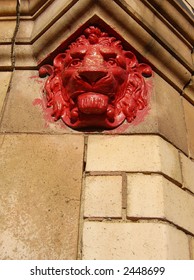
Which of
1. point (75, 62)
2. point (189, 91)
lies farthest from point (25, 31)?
point (189, 91)

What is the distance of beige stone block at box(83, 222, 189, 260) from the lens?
113 centimetres

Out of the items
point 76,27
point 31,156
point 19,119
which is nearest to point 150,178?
point 31,156

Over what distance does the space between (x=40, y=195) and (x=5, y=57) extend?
721 millimetres

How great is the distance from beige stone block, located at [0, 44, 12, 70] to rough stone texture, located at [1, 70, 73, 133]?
0.06m

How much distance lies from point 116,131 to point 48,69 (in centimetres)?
45

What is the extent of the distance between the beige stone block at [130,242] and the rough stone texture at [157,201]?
0.14ft

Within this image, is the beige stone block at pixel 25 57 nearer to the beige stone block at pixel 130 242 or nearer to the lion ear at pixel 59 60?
the lion ear at pixel 59 60

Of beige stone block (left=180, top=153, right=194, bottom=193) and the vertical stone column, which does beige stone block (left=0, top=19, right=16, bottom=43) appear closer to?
the vertical stone column

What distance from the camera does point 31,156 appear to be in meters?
1.35

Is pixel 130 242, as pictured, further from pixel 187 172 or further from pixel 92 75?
pixel 92 75

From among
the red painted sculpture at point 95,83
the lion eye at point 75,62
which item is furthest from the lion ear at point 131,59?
the lion eye at point 75,62

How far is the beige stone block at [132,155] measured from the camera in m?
1.29
